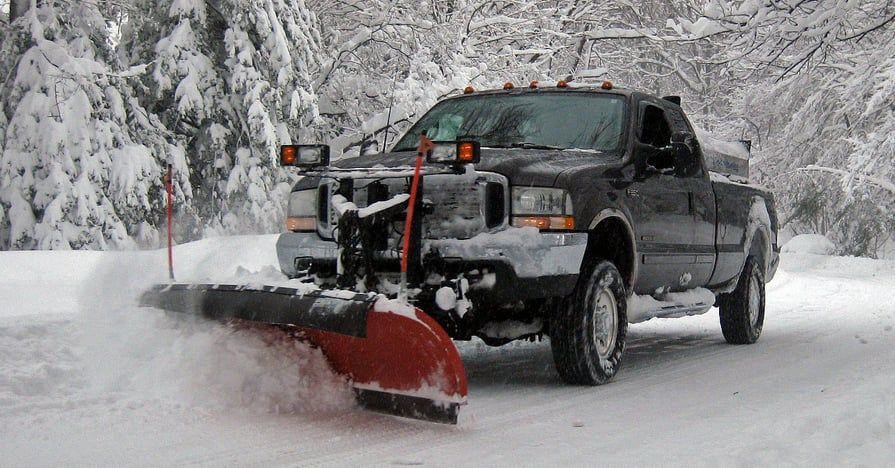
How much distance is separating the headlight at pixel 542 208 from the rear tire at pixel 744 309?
3.45 meters

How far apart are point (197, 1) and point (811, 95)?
14632 mm

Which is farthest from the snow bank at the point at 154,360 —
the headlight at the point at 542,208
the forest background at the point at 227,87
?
the forest background at the point at 227,87

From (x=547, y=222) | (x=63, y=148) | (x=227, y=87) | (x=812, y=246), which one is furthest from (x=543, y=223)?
(x=812, y=246)

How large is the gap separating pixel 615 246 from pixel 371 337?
7.17ft

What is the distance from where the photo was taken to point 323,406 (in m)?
4.98

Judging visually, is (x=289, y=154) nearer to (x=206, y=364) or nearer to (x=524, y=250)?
(x=206, y=364)

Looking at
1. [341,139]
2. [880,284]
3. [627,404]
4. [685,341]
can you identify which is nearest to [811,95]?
[880,284]

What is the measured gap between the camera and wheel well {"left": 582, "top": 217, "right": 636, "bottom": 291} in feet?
20.3

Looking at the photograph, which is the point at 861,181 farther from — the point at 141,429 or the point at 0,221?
the point at 141,429

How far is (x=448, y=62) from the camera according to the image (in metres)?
17.4

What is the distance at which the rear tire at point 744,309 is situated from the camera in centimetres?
852

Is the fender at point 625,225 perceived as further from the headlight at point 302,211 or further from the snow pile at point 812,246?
the snow pile at point 812,246

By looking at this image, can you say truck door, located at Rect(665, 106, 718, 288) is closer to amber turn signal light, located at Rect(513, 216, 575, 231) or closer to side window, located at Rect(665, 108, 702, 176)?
side window, located at Rect(665, 108, 702, 176)

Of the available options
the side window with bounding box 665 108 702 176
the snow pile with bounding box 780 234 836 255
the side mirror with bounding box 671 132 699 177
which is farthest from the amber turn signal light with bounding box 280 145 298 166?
the snow pile with bounding box 780 234 836 255
